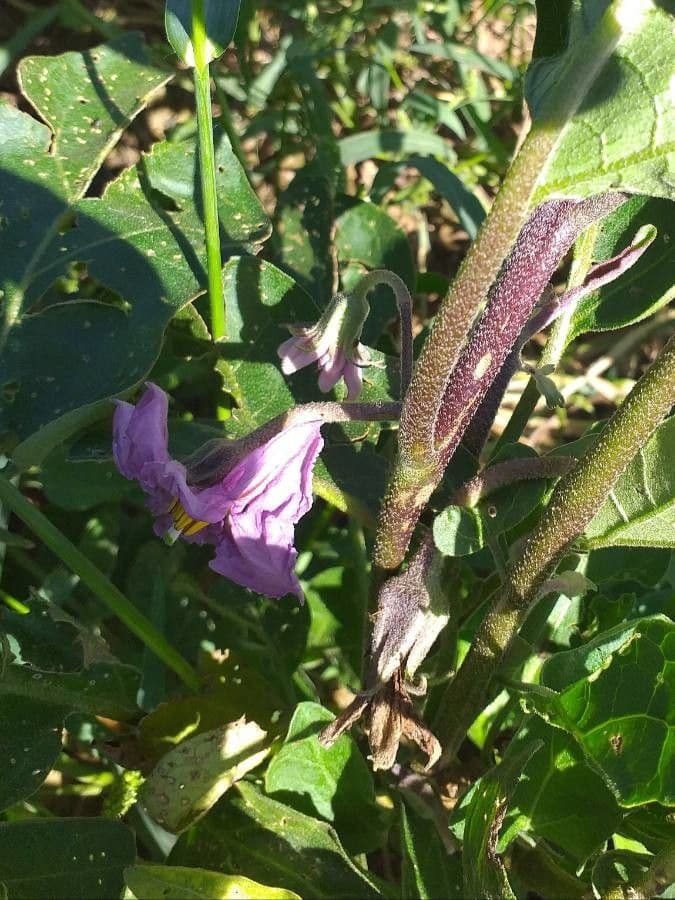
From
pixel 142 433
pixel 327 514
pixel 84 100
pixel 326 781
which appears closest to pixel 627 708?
pixel 326 781

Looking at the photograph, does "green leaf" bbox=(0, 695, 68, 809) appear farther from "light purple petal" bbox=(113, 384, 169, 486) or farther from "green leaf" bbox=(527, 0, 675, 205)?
"green leaf" bbox=(527, 0, 675, 205)

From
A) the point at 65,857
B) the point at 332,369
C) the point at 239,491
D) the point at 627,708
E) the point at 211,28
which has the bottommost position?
the point at 65,857

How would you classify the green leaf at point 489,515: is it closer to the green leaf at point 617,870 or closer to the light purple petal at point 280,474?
the light purple petal at point 280,474

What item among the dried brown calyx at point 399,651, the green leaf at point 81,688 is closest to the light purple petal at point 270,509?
the dried brown calyx at point 399,651

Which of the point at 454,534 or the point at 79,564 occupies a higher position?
the point at 454,534

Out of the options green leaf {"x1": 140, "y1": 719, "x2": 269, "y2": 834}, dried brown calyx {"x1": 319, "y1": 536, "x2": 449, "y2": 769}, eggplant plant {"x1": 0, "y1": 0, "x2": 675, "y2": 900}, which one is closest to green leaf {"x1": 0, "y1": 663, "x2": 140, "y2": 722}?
eggplant plant {"x1": 0, "y1": 0, "x2": 675, "y2": 900}

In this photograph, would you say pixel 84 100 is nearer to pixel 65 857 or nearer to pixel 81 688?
pixel 81 688
